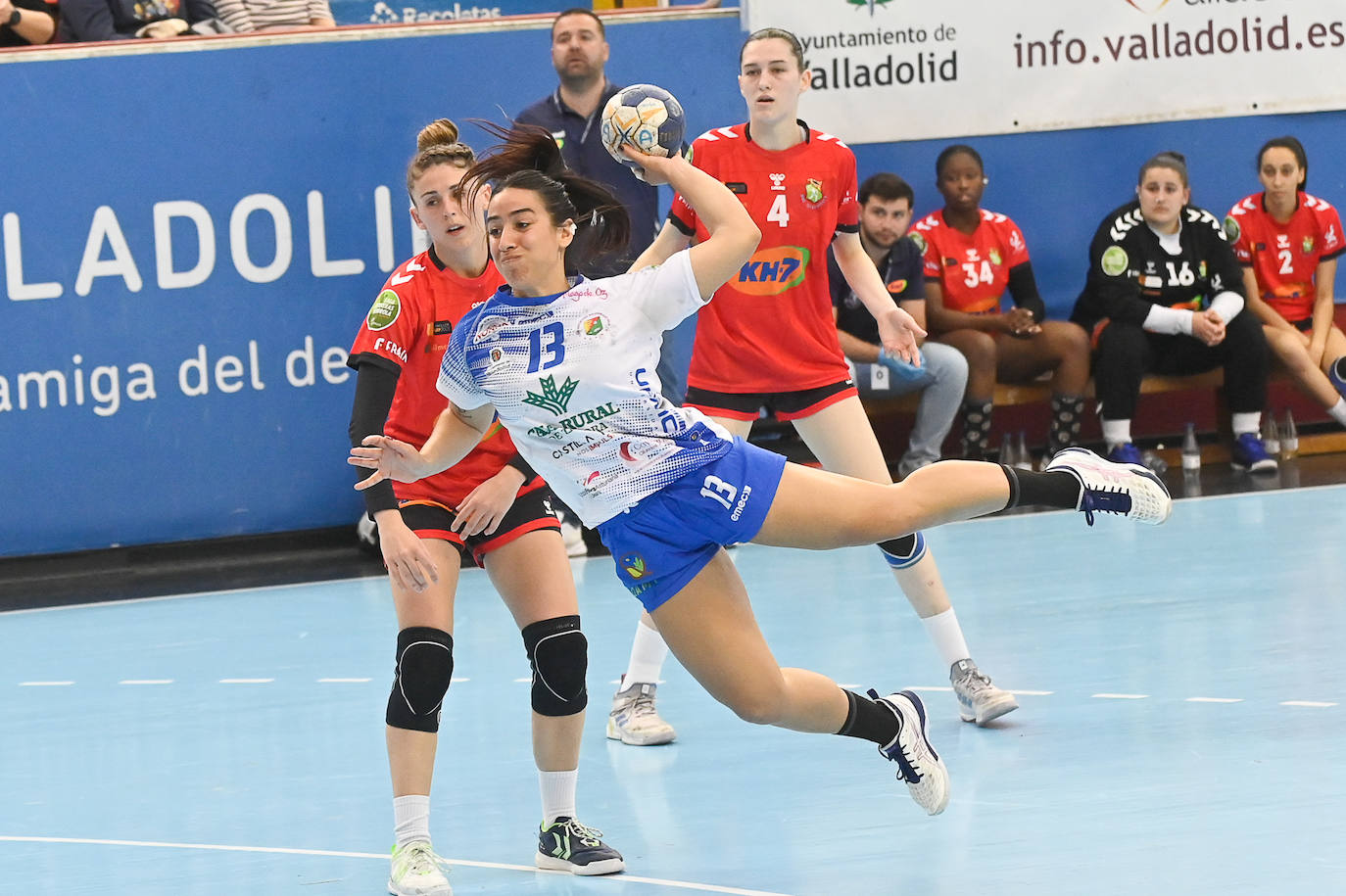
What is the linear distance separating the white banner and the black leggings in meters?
1.35

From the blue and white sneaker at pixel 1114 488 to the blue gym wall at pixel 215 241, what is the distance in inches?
213

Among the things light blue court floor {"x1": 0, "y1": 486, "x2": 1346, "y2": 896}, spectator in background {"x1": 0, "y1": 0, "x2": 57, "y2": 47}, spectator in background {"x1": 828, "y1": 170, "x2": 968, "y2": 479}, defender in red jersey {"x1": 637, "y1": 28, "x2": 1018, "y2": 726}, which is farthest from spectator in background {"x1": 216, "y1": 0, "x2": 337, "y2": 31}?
defender in red jersey {"x1": 637, "y1": 28, "x2": 1018, "y2": 726}

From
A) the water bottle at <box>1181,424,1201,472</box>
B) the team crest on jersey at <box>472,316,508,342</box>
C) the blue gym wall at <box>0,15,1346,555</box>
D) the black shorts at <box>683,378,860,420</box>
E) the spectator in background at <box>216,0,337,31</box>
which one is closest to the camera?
the team crest on jersey at <box>472,316,508,342</box>

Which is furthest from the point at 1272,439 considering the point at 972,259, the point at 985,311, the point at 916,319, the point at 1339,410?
the point at 916,319

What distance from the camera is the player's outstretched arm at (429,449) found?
13.1 ft

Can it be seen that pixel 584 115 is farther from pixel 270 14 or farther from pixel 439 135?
pixel 439 135

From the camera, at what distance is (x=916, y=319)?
31.8 ft

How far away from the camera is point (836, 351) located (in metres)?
5.85

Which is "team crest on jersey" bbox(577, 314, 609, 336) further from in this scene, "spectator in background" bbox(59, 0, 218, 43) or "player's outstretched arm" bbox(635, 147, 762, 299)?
"spectator in background" bbox(59, 0, 218, 43)

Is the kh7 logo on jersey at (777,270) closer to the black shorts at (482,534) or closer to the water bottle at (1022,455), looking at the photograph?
the black shorts at (482,534)

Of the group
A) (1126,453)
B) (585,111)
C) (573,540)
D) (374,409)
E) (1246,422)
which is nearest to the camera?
(374,409)

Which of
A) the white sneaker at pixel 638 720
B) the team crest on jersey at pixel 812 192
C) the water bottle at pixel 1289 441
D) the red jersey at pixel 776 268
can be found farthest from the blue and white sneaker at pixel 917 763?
the water bottle at pixel 1289 441

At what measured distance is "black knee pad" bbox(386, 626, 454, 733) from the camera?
4137 millimetres

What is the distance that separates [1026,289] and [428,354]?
6.40 metres
